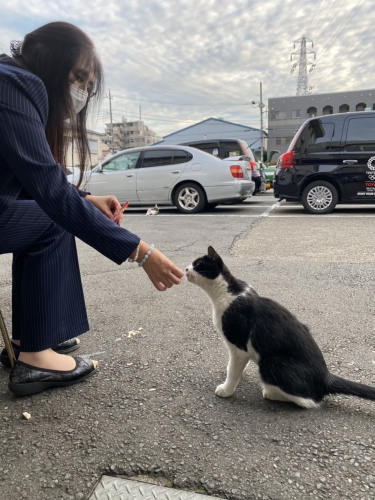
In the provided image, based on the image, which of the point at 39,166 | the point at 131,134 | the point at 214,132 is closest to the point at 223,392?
the point at 39,166

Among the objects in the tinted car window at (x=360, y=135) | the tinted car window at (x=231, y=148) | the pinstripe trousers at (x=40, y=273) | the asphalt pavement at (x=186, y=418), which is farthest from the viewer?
the tinted car window at (x=231, y=148)

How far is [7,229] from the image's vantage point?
165cm

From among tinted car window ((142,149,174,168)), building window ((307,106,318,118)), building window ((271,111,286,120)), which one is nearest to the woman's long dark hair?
tinted car window ((142,149,174,168))

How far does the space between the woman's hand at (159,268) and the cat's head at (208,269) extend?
0.37 m

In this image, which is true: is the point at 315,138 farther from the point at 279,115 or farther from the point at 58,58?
the point at 279,115

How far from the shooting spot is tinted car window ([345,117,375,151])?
7105 millimetres

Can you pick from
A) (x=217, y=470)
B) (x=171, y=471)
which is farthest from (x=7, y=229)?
(x=217, y=470)

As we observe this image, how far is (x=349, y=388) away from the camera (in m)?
1.60

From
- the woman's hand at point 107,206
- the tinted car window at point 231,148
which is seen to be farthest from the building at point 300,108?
the woman's hand at point 107,206

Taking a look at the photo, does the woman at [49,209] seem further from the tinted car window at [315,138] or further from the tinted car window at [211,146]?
the tinted car window at [211,146]

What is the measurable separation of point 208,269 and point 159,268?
1.41 feet

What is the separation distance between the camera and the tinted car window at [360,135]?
711 centimetres

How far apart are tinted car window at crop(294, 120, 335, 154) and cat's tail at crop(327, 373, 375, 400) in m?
6.56

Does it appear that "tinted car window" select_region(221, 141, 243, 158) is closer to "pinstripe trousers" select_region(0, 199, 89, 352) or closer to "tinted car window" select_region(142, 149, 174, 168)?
"tinted car window" select_region(142, 149, 174, 168)
